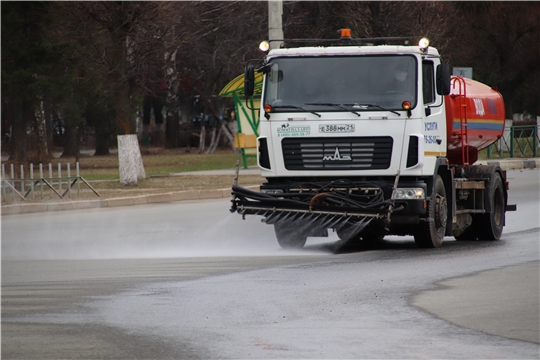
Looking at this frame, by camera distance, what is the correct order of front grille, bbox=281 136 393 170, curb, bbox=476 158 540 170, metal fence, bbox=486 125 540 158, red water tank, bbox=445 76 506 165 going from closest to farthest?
front grille, bbox=281 136 393 170 < red water tank, bbox=445 76 506 165 < curb, bbox=476 158 540 170 < metal fence, bbox=486 125 540 158

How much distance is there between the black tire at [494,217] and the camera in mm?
14547

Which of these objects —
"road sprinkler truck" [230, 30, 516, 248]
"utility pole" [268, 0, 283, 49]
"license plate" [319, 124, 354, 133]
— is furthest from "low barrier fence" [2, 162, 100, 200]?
"license plate" [319, 124, 354, 133]

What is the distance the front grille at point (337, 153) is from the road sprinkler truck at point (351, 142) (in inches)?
0.5

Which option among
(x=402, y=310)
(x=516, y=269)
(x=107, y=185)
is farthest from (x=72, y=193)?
(x=402, y=310)

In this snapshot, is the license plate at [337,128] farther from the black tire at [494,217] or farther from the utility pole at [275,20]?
the utility pole at [275,20]

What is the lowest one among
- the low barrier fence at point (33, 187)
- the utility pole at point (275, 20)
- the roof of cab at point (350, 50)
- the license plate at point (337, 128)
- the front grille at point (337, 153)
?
the low barrier fence at point (33, 187)

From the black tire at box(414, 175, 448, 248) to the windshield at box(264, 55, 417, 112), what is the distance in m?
1.28

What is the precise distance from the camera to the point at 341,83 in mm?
12812

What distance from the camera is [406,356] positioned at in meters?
6.50

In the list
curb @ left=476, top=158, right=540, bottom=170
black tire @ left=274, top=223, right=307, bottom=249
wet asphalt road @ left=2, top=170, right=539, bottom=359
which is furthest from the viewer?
curb @ left=476, top=158, right=540, bottom=170

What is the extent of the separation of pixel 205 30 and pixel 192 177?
1821cm

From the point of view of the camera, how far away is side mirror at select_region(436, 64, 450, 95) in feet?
41.9

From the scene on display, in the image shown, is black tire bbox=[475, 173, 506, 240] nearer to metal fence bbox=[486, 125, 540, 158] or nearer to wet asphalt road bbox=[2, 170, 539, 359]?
wet asphalt road bbox=[2, 170, 539, 359]

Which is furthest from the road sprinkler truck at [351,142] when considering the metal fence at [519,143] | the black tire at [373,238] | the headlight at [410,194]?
the metal fence at [519,143]
